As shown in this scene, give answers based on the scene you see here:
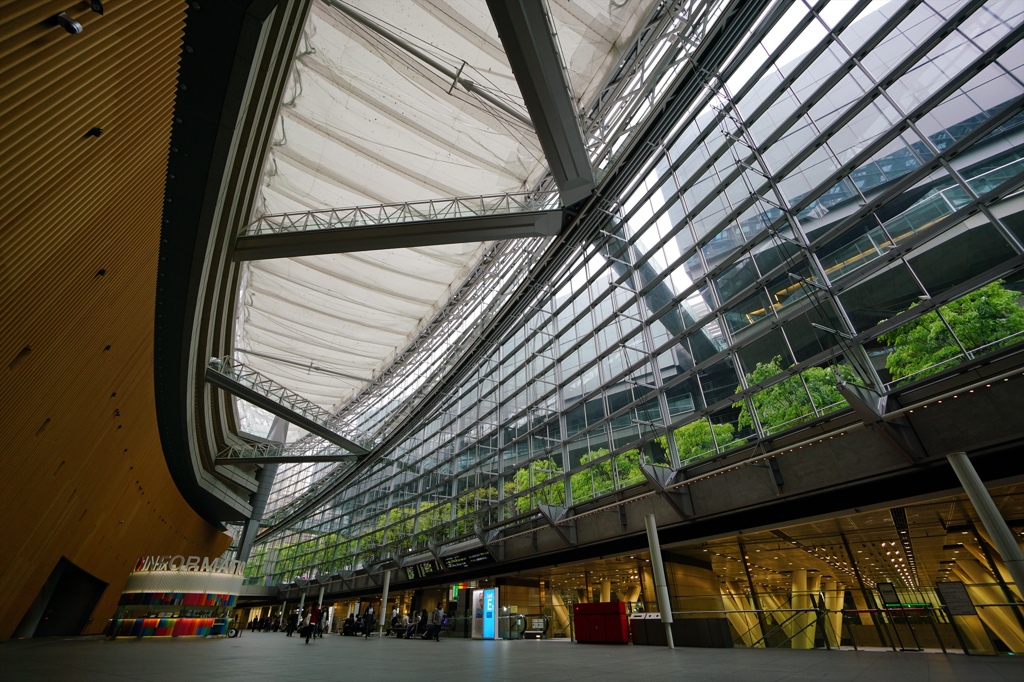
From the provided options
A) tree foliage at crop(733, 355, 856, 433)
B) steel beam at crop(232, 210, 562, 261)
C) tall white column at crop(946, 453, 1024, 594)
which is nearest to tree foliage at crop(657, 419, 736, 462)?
tree foliage at crop(733, 355, 856, 433)

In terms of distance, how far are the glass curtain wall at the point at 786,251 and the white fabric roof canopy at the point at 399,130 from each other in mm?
4249

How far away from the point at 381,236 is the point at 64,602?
20.3 m

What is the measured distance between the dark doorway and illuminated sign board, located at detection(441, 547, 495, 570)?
14105 millimetres

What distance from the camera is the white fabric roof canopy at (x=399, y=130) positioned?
15195mm

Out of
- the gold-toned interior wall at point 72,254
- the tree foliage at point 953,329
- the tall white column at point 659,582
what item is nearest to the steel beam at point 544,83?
the gold-toned interior wall at point 72,254

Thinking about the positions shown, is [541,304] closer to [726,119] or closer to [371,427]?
[726,119]

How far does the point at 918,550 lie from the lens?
35.1 ft

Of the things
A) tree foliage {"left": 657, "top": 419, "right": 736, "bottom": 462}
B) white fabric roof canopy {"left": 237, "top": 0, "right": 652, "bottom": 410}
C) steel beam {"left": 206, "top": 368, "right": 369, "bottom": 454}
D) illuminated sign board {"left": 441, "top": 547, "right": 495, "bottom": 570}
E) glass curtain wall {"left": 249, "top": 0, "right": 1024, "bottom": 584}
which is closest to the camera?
glass curtain wall {"left": 249, "top": 0, "right": 1024, "bottom": 584}

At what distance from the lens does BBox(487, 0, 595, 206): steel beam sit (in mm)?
10438

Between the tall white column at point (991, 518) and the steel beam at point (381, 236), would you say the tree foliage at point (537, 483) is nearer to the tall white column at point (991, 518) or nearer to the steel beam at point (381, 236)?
the steel beam at point (381, 236)

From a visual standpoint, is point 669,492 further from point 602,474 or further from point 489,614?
→ point 489,614

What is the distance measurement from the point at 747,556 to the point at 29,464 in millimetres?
16962

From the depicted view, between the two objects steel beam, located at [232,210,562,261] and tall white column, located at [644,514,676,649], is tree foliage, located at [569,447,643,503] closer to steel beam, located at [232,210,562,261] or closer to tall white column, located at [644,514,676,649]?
tall white column, located at [644,514,676,649]

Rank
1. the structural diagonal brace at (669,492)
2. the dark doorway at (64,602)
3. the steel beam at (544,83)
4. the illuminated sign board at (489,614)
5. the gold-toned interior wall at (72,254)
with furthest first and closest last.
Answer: the illuminated sign board at (489,614) → the dark doorway at (64,602) → the structural diagonal brace at (669,492) → the steel beam at (544,83) → the gold-toned interior wall at (72,254)
